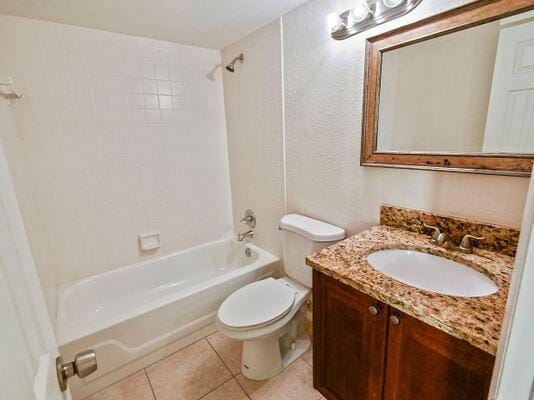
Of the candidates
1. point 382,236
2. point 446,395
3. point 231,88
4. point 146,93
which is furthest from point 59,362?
point 231,88

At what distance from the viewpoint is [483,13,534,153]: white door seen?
905 millimetres

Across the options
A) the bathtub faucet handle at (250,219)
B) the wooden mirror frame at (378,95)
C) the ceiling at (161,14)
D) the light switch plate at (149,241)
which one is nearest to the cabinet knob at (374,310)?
the wooden mirror frame at (378,95)

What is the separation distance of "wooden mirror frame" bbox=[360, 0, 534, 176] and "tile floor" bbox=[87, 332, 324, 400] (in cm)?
132

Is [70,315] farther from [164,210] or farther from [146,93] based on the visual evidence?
[146,93]

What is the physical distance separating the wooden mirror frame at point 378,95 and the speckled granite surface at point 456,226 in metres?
0.22

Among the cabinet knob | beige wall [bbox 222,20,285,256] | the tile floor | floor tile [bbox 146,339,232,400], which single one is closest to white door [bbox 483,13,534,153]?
the cabinet knob

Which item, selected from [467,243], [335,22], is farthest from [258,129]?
[467,243]

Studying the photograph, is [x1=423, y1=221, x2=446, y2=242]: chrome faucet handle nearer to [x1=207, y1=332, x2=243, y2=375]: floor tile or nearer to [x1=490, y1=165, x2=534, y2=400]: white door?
[x1=490, y1=165, x2=534, y2=400]: white door

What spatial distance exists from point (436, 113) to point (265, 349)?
1.52m

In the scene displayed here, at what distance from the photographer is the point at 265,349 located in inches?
60.2

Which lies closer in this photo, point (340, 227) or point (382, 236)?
point (382, 236)

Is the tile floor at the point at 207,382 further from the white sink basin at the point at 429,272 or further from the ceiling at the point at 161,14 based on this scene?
the ceiling at the point at 161,14

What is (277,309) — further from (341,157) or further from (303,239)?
(341,157)

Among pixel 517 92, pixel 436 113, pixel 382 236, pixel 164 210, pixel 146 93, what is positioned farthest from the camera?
pixel 164 210
